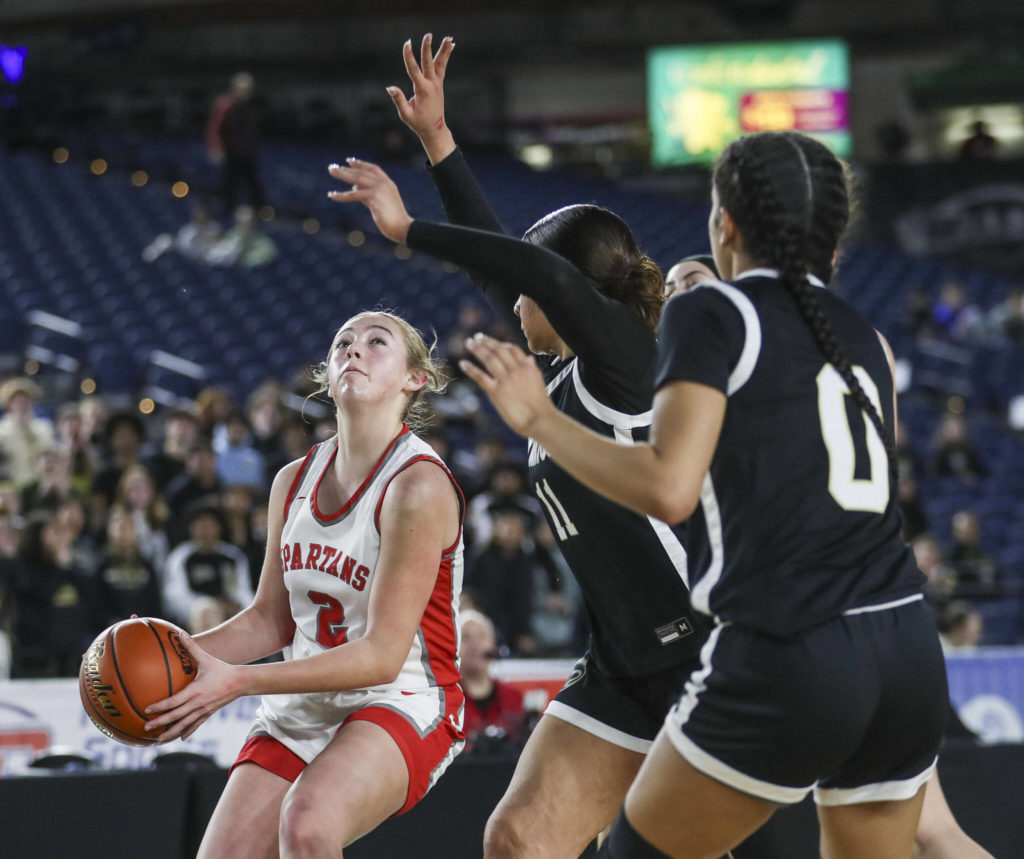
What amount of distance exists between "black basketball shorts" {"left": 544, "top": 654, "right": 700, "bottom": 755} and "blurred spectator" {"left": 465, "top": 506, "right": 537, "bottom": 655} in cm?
478

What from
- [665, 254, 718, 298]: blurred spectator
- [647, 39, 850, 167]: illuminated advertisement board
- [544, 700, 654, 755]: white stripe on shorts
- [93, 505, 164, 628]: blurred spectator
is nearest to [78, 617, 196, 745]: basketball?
[544, 700, 654, 755]: white stripe on shorts

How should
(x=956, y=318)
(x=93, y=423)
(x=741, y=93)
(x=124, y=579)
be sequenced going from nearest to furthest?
1. (x=124, y=579)
2. (x=93, y=423)
3. (x=956, y=318)
4. (x=741, y=93)

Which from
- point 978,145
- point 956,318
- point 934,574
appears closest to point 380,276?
point 956,318

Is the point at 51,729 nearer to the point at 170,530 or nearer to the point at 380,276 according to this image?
the point at 170,530

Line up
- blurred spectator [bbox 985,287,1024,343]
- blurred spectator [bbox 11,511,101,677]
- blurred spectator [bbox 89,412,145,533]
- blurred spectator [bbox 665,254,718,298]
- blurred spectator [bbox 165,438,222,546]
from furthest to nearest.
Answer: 1. blurred spectator [bbox 985,287,1024,343]
2. blurred spectator [bbox 165,438,222,546]
3. blurred spectator [bbox 89,412,145,533]
4. blurred spectator [bbox 11,511,101,677]
5. blurred spectator [bbox 665,254,718,298]

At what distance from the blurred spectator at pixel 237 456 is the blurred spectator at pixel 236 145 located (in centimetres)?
708

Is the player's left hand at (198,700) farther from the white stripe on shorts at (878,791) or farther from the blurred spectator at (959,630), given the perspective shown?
the blurred spectator at (959,630)

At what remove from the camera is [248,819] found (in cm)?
297

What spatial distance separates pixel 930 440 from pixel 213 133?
8586 mm

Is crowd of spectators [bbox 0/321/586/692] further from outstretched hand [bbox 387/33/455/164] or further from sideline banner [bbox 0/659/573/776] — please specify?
outstretched hand [bbox 387/33/455/164]

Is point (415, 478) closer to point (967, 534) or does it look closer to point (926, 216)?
point (967, 534)

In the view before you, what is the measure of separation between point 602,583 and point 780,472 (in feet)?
2.71

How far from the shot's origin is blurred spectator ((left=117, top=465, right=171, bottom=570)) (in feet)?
25.4

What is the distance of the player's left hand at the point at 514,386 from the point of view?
225 centimetres
